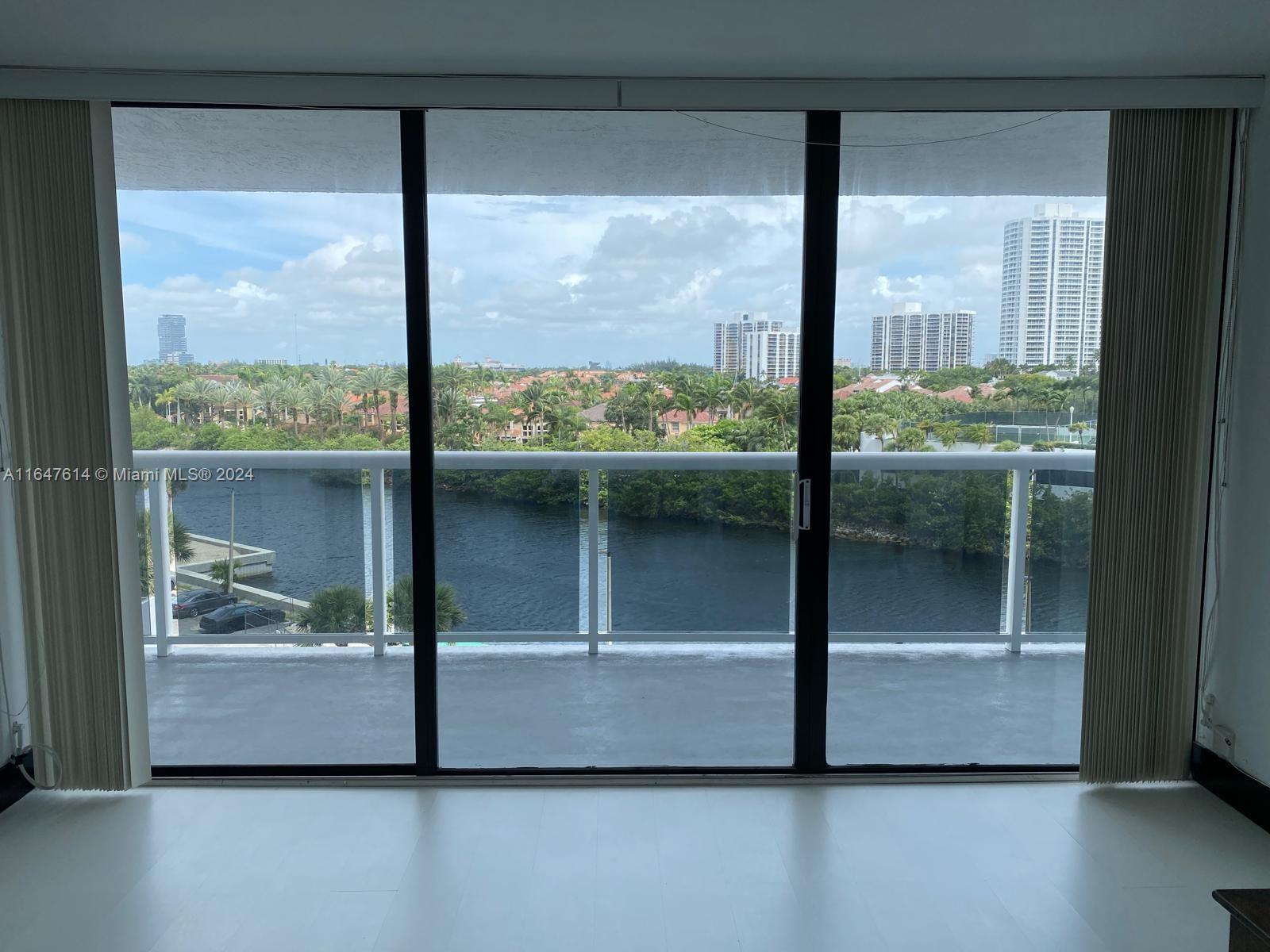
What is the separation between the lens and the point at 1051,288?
9.97 feet

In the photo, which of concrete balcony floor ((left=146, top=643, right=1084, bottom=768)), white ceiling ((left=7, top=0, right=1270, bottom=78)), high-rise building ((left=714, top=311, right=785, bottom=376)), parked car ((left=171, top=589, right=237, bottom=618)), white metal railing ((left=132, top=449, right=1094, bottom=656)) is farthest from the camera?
parked car ((left=171, top=589, right=237, bottom=618))

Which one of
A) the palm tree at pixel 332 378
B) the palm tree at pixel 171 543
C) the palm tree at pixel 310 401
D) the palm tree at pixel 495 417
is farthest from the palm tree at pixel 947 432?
the palm tree at pixel 171 543

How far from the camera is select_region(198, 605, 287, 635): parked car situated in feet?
11.6

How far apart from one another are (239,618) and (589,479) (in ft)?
5.33

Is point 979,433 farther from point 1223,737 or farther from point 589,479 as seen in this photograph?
point 589,479

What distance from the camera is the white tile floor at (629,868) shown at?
2.12 metres

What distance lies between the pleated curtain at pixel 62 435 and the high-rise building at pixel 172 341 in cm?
55

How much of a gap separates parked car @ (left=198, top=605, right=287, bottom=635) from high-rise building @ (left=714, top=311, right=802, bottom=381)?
2124 mm

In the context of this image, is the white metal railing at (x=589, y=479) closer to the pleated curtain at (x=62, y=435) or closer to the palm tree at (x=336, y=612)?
the palm tree at (x=336, y=612)

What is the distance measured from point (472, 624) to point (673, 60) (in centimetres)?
233

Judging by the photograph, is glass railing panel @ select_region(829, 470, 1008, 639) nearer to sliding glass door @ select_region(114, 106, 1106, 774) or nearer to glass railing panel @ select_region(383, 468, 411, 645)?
sliding glass door @ select_region(114, 106, 1106, 774)

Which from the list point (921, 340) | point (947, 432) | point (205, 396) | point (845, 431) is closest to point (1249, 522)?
point (947, 432)

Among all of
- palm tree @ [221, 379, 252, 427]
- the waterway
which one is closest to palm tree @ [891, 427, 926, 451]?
the waterway

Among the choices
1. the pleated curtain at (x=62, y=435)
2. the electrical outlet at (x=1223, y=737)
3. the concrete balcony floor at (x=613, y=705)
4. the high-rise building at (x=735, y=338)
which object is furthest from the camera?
the high-rise building at (x=735, y=338)
